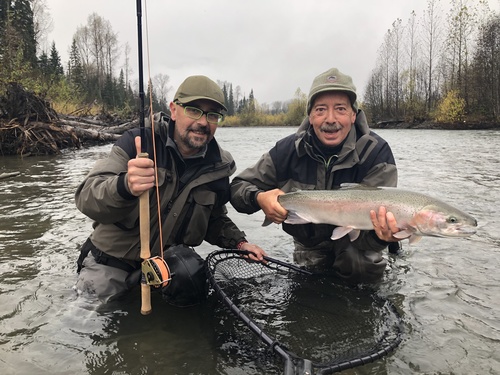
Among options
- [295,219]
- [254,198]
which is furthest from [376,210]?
[254,198]

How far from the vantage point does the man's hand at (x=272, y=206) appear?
331 cm

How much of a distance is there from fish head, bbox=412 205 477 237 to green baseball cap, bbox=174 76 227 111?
177 cm

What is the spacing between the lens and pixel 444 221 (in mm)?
2816

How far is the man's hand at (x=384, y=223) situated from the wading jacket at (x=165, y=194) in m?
1.27

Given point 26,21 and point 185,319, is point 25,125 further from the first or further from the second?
point 26,21

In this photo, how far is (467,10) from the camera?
43.8 metres

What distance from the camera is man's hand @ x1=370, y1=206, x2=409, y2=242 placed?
9.57 feet

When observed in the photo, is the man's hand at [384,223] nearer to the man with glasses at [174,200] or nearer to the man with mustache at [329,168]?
the man with mustache at [329,168]

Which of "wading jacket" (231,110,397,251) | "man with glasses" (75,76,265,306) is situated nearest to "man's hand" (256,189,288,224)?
"wading jacket" (231,110,397,251)

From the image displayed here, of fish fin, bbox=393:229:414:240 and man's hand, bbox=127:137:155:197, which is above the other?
man's hand, bbox=127:137:155:197

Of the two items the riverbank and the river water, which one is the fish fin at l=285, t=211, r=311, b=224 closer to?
the river water

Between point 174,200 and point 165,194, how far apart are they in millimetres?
89

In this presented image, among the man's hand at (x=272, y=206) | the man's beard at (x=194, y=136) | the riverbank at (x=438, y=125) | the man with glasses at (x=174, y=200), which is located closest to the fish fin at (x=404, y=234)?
the man's hand at (x=272, y=206)

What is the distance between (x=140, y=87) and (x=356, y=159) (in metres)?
1.86
